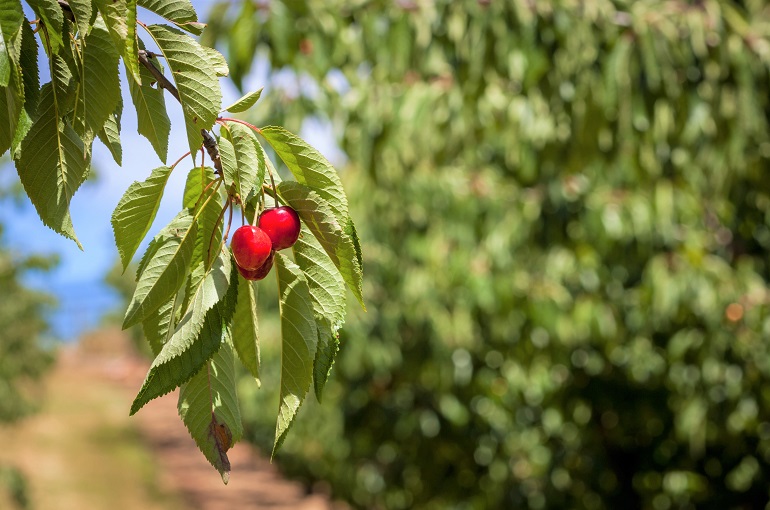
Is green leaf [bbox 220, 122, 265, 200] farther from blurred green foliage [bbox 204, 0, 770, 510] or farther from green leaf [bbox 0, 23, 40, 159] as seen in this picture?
blurred green foliage [bbox 204, 0, 770, 510]

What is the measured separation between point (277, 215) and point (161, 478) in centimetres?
959

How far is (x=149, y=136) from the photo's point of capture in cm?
65

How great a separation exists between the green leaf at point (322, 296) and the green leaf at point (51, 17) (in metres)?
0.21

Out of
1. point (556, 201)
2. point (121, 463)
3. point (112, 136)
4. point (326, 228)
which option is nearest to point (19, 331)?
point (556, 201)

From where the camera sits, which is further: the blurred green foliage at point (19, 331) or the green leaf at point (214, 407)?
the blurred green foliage at point (19, 331)

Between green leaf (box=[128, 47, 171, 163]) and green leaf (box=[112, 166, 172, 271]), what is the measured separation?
2 centimetres

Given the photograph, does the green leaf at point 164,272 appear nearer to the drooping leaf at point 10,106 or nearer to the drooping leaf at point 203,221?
the drooping leaf at point 203,221

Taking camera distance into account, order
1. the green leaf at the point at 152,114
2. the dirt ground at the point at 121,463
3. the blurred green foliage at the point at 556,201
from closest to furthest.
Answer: the green leaf at the point at 152,114, the blurred green foliage at the point at 556,201, the dirt ground at the point at 121,463

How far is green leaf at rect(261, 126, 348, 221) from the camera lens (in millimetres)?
624

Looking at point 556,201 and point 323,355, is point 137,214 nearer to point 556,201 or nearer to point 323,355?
point 323,355

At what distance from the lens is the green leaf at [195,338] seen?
54 cm

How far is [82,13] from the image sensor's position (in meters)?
0.59

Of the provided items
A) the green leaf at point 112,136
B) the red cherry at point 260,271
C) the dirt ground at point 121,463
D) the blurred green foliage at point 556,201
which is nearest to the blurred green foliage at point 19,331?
the dirt ground at point 121,463

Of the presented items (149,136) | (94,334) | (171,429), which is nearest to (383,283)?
(149,136)
